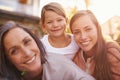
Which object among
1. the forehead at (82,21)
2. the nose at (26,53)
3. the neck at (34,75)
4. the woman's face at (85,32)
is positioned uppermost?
the forehead at (82,21)

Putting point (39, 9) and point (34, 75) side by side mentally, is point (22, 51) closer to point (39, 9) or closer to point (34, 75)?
point (34, 75)

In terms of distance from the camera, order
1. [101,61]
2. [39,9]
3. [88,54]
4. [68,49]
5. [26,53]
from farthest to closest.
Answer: [39,9], [68,49], [88,54], [101,61], [26,53]

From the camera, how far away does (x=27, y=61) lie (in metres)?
0.88

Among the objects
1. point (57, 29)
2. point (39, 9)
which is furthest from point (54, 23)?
point (39, 9)

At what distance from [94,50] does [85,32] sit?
0.31 ft

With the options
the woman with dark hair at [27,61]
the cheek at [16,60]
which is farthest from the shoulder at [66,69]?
the cheek at [16,60]

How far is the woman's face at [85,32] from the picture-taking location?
3.29 feet

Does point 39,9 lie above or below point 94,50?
above

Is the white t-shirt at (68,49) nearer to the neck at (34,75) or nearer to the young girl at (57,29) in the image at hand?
the young girl at (57,29)

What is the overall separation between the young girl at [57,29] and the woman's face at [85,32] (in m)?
0.15

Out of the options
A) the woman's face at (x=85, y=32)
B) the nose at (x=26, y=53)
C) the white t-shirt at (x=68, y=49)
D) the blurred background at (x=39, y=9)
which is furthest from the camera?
the blurred background at (x=39, y=9)

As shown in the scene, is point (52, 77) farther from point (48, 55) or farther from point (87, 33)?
point (87, 33)

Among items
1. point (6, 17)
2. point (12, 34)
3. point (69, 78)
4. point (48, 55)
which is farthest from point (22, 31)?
point (6, 17)

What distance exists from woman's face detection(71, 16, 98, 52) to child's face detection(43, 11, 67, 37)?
148mm
